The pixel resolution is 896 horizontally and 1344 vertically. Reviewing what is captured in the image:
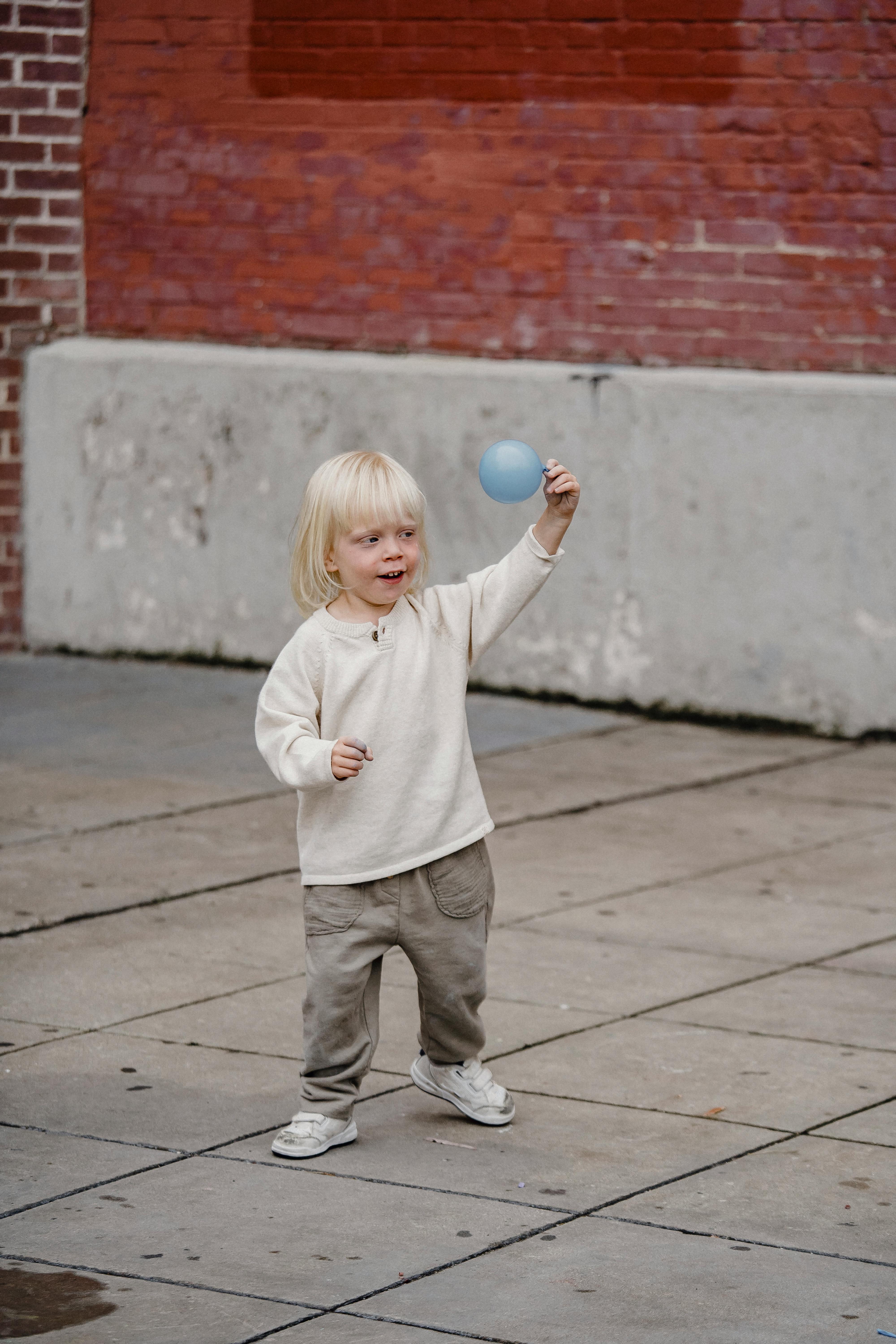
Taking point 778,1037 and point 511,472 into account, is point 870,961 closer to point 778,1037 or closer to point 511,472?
point 778,1037

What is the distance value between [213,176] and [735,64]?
2.57 meters

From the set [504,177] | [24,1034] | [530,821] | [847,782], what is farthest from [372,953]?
[504,177]

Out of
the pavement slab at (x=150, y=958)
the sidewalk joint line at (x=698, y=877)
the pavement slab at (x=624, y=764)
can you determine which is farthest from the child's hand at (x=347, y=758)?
the pavement slab at (x=624, y=764)

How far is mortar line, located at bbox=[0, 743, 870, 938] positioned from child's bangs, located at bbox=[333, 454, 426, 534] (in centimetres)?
207

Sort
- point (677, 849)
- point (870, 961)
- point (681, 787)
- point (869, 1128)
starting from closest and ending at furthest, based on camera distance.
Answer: point (869, 1128) → point (870, 961) → point (677, 849) → point (681, 787)

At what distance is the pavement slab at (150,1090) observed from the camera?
163 inches

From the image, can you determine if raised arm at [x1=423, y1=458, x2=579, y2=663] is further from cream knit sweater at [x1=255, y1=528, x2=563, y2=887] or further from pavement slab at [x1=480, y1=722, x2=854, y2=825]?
pavement slab at [x1=480, y1=722, x2=854, y2=825]

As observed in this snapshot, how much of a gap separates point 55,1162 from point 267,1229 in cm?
54

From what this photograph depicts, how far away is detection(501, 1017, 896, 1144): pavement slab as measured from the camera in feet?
14.1

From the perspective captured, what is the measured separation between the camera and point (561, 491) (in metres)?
4.04

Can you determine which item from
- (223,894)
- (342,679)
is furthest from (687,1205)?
(223,894)

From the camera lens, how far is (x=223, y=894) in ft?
19.7

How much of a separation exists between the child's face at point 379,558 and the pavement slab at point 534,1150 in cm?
108

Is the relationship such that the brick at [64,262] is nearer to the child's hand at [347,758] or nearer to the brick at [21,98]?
the brick at [21,98]
